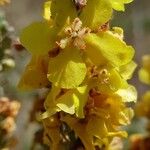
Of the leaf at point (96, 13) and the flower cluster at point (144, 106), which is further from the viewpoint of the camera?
the flower cluster at point (144, 106)

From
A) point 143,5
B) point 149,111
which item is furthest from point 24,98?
point 143,5

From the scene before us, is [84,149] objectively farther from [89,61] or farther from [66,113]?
[89,61]

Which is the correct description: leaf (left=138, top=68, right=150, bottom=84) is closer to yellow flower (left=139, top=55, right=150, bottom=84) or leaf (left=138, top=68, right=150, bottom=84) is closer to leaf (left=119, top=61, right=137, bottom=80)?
yellow flower (left=139, top=55, right=150, bottom=84)

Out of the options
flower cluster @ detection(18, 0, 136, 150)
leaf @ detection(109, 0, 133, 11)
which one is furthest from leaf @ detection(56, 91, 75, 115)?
leaf @ detection(109, 0, 133, 11)

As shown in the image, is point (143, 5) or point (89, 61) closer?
point (89, 61)

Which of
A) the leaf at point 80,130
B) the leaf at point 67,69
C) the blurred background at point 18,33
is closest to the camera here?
the leaf at point 67,69

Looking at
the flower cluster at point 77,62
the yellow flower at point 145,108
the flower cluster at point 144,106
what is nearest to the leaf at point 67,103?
the flower cluster at point 77,62

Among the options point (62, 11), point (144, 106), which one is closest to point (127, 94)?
point (62, 11)

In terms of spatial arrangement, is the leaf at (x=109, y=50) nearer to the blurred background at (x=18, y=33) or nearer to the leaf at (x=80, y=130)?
the leaf at (x=80, y=130)
